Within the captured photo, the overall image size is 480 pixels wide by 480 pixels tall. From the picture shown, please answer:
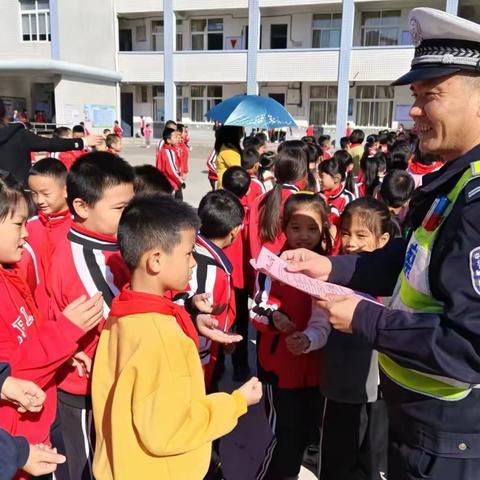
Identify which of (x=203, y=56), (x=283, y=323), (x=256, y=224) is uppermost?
(x=203, y=56)

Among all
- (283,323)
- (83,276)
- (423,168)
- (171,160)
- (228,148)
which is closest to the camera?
(83,276)

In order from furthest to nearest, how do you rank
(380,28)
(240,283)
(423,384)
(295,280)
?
(380,28) < (240,283) < (295,280) < (423,384)

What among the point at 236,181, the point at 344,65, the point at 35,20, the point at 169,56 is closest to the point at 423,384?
the point at 236,181

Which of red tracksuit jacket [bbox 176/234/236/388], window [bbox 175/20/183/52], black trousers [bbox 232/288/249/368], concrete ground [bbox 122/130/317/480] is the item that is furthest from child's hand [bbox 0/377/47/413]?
window [bbox 175/20/183/52]

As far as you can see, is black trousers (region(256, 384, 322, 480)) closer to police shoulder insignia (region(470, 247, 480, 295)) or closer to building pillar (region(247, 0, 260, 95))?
police shoulder insignia (region(470, 247, 480, 295))

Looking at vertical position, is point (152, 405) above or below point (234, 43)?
below

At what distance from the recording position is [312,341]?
208 centimetres

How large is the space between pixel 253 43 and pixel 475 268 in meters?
23.6

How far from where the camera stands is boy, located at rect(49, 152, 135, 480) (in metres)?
1.92

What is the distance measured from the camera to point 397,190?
3834 millimetres

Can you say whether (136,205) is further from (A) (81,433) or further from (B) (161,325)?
(A) (81,433)

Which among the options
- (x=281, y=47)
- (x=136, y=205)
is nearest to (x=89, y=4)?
(x=281, y=47)

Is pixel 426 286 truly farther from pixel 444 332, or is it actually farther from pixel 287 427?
pixel 287 427

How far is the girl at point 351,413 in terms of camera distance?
2.19m
